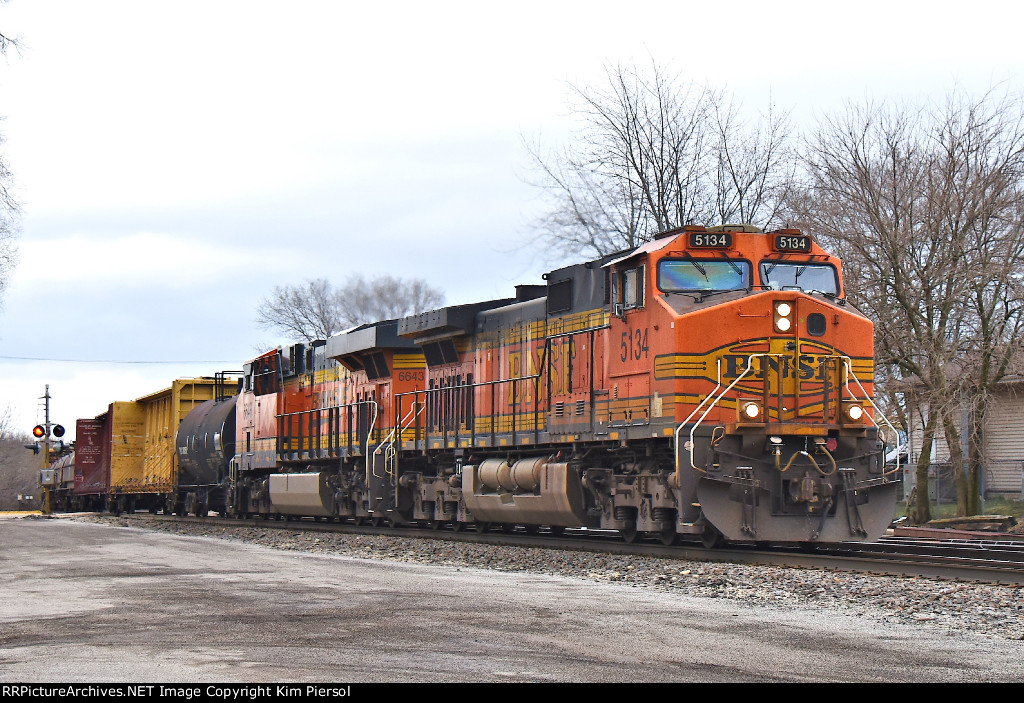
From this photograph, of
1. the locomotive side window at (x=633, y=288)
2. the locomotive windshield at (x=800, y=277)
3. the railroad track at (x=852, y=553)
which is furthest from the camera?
the locomotive side window at (x=633, y=288)

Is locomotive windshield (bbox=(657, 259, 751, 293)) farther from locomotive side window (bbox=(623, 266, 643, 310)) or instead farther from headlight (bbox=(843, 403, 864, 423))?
headlight (bbox=(843, 403, 864, 423))

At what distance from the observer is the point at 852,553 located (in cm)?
1462

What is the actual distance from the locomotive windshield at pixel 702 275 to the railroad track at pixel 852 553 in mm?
3200

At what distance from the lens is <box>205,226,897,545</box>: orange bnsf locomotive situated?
1416cm

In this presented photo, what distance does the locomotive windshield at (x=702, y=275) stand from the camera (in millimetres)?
14867

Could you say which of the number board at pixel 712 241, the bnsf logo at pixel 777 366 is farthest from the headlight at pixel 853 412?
the number board at pixel 712 241

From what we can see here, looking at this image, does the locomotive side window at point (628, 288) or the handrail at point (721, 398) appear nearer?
the handrail at point (721, 398)

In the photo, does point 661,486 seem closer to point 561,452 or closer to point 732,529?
point 732,529

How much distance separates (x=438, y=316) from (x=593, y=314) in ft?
16.2

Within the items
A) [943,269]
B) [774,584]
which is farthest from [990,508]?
[774,584]

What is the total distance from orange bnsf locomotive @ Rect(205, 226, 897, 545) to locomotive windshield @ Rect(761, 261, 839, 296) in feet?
0.07

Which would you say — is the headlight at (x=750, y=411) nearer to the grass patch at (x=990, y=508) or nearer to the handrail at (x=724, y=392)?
the handrail at (x=724, y=392)

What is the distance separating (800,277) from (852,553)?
11.3 feet

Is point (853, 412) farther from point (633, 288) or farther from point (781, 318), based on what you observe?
point (633, 288)
